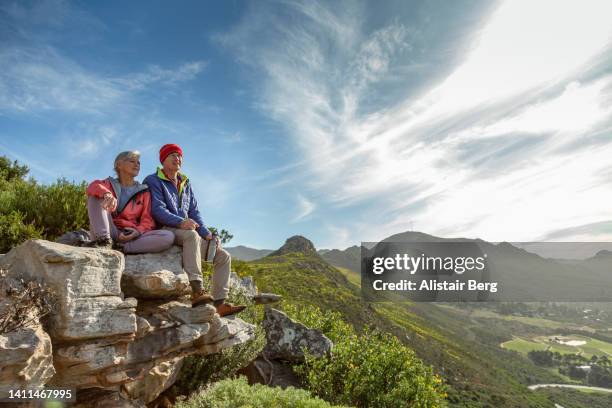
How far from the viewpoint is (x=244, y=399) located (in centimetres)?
850

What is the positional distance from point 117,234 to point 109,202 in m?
0.86

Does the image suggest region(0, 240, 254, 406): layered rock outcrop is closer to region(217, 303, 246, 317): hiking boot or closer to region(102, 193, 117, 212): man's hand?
region(217, 303, 246, 317): hiking boot

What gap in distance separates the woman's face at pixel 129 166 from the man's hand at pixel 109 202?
0.98 m

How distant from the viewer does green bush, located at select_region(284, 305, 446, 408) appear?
12.7 meters

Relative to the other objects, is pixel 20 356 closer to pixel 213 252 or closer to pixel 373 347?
pixel 213 252

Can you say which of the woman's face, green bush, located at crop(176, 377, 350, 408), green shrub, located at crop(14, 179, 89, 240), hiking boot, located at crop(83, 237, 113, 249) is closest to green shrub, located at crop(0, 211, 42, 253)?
green shrub, located at crop(14, 179, 89, 240)

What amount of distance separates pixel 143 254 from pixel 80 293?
1.75m

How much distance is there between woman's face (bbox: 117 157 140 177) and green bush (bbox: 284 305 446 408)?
882cm

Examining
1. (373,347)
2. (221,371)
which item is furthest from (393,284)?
(221,371)

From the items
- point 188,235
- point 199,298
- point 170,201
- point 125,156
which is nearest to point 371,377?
point 199,298

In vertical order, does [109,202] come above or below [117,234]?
above

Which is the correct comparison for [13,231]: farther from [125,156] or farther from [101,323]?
[101,323]

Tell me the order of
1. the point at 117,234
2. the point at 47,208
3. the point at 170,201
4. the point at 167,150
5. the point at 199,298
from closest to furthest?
the point at 117,234 → the point at 199,298 → the point at 170,201 → the point at 167,150 → the point at 47,208

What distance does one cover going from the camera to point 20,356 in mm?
5445
